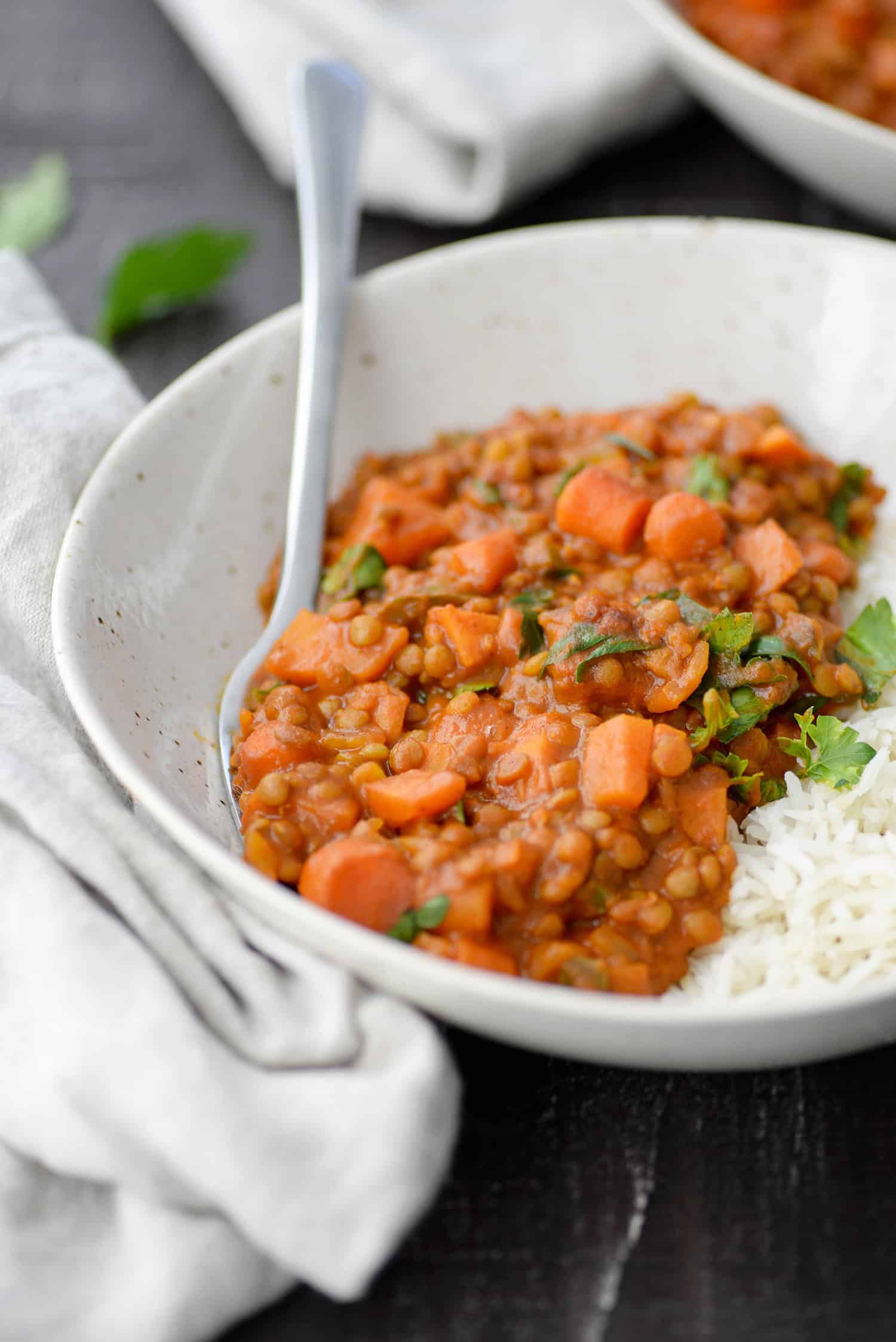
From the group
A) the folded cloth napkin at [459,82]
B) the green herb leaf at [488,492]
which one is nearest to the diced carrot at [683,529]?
the green herb leaf at [488,492]

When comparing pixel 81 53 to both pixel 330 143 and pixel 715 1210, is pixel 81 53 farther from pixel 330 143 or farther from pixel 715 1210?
pixel 715 1210

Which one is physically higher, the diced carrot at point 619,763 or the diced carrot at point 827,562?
the diced carrot at point 619,763

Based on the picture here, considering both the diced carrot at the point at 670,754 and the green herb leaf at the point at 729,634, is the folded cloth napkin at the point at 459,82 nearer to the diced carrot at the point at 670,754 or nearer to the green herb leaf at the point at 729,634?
the green herb leaf at the point at 729,634

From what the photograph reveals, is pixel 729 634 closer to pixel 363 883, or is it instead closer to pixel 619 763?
pixel 619 763

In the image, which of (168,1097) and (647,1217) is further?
(647,1217)

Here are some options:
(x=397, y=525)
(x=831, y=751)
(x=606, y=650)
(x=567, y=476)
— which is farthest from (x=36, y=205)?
(x=831, y=751)

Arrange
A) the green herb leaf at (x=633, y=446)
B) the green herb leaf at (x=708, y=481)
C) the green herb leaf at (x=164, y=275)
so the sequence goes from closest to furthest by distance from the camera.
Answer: the green herb leaf at (x=708, y=481)
the green herb leaf at (x=633, y=446)
the green herb leaf at (x=164, y=275)

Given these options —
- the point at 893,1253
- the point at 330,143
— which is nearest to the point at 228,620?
the point at 330,143
